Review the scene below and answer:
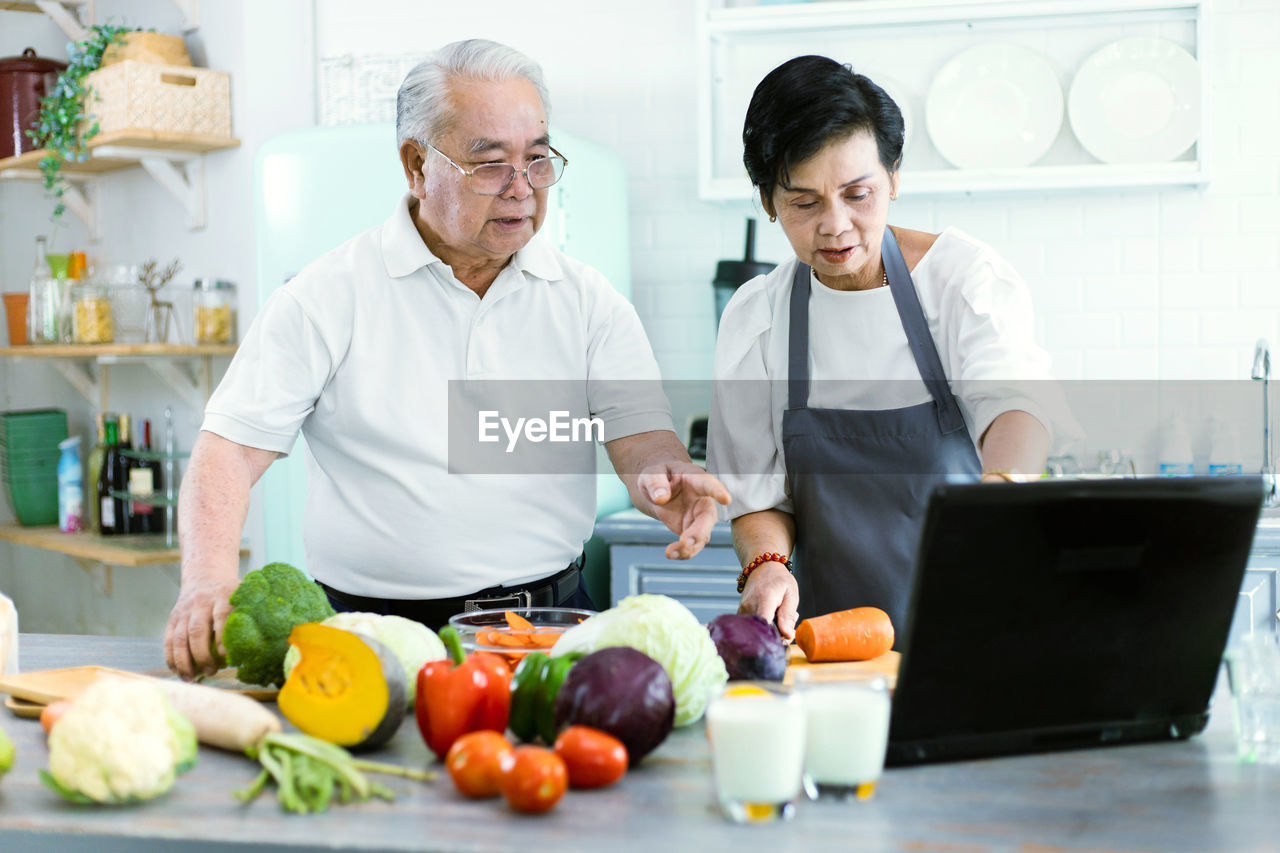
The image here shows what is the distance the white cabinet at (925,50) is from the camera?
3262 mm

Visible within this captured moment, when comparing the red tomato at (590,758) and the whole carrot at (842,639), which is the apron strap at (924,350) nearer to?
the whole carrot at (842,639)

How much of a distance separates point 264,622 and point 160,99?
2.90 meters

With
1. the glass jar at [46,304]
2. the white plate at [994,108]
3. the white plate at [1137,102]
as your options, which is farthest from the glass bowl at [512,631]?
the glass jar at [46,304]

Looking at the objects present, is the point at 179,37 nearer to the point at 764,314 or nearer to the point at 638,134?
the point at 638,134

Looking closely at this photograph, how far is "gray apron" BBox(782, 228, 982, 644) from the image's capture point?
209 cm

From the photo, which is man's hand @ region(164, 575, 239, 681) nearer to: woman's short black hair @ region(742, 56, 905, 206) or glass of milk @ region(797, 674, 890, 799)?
glass of milk @ region(797, 674, 890, 799)

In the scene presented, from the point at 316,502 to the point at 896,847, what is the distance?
1.41 meters

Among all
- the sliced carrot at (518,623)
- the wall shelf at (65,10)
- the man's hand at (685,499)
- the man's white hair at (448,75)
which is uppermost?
the wall shelf at (65,10)

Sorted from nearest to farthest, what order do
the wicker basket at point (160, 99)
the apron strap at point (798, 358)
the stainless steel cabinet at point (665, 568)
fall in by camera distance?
the apron strap at point (798, 358)
the stainless steel cabinet at point (665, 568)
the wicker basket at point (160, 99)

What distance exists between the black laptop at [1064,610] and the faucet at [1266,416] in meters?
1.93

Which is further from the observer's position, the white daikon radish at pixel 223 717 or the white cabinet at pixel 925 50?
the white cabinet at pixel 925 50

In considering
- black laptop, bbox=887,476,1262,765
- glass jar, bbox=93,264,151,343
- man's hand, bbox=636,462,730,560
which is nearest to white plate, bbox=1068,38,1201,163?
man's hand, bbox=636,462,730,560

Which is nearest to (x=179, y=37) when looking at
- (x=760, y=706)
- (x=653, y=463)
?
(x=653, y=463)

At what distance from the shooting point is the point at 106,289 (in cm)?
399
